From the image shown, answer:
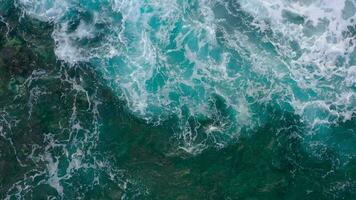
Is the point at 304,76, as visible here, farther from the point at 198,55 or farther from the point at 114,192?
the point at 114,192

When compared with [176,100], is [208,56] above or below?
above

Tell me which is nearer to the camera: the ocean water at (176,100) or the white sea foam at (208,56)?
the ocean water at (176,100)

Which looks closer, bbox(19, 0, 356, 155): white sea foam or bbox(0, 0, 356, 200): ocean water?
bbox(0, 0, 356, 200): ocean water

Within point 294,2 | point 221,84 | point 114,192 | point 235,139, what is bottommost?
point 114,192

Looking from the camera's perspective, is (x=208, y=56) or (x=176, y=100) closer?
(x=176, y=100)

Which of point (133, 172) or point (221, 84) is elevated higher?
point (221, 84)

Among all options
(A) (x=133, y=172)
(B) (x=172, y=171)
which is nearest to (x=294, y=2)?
(B) (x=172, y=171)

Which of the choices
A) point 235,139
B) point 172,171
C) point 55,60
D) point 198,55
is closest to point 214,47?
point 198,55
